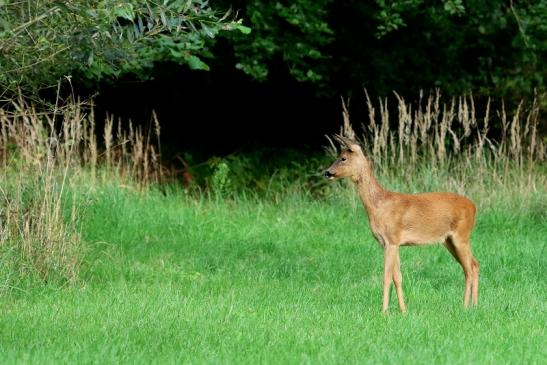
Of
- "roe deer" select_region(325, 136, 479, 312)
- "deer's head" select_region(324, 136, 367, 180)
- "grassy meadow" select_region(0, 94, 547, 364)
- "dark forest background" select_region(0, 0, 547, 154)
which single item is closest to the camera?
"grassy meadow" select_region(0, 94, 547, 364)

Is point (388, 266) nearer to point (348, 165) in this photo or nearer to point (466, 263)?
point (466, 263)

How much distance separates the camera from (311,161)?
20562 mm

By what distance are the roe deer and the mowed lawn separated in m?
0.37

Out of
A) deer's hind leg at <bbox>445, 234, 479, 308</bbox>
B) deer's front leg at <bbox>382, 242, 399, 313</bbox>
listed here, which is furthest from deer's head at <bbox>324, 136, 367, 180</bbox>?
deer's hind leg at <bbox>445, 234, 479, 308</bbox>

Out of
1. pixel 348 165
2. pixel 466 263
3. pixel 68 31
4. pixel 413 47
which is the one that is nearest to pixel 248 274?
pixel 348 165

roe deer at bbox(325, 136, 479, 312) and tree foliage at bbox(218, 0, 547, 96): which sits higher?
tree foliage at bbox(218, 0, 547, 96)

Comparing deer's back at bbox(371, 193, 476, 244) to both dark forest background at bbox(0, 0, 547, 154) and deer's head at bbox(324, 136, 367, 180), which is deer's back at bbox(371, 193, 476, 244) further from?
dark forest background at bbox(0, 0, 547, 154)

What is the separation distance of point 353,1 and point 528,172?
18.5 feet

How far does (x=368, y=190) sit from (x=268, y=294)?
1246 mm

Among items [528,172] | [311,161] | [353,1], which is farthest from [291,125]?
[528,172]

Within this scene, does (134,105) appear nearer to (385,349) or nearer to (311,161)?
(311,161)

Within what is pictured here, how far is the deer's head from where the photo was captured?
9.58 metres

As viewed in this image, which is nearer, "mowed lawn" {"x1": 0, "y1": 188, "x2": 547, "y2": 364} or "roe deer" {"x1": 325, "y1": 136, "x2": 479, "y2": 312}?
"mowed lawn" {"x1": 0, "y1": 188, "x2": 547, "y2": 364}

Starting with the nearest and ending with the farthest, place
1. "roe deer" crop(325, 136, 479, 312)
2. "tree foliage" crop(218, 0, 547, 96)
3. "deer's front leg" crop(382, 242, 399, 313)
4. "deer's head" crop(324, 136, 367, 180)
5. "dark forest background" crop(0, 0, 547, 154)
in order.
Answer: "deer's front leg" crop(382, 242, 399, 313) < "roe deer" crop(325, 136, 479, 312) < "deer's head" crop(324, 136, 367, 180) < "dark forest background" crop(0, 0, 547, 154) < "tree foliage" crop(218, 0, 547, 96)
